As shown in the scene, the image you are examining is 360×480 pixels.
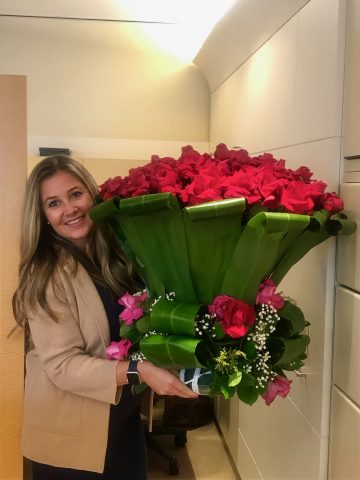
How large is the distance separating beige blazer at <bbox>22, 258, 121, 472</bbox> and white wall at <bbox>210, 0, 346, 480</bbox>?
560 mm

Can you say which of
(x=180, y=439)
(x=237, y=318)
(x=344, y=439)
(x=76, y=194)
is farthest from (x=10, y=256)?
(x=180, y=439)

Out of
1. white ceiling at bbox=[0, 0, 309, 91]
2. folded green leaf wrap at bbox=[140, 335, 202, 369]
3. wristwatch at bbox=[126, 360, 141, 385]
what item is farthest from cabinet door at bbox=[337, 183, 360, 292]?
white ceiling at bbox=[0, 0, 309, 91]

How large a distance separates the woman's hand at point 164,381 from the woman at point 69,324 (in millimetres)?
114

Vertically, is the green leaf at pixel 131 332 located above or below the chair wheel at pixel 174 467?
above

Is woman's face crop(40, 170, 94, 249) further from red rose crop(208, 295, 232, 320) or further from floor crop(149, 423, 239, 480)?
floor crop(149, 423, 239, 480)

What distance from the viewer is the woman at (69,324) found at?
1.26 meters

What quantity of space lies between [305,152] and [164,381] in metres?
0.77

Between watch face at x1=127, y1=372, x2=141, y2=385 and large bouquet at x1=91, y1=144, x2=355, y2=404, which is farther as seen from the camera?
watch face at x1=127, y1=372, x2=141, y2=385

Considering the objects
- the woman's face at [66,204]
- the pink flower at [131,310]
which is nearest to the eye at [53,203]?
the woman's face at [66,204]

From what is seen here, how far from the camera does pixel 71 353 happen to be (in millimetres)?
1257

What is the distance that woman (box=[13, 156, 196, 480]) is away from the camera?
1.26 meters

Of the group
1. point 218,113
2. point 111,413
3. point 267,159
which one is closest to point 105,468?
point 111,413

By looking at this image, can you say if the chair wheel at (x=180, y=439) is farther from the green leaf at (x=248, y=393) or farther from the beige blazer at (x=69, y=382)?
the green leaf at (x=248, y=393)

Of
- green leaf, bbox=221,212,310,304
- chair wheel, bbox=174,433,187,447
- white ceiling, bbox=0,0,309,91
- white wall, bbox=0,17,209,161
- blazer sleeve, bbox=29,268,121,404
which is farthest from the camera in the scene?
white wall, bbox=0,17,209,161
